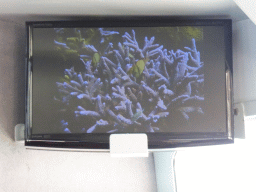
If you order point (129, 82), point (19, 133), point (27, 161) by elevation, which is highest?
point (129, 82)

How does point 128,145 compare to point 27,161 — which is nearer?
point 128,145

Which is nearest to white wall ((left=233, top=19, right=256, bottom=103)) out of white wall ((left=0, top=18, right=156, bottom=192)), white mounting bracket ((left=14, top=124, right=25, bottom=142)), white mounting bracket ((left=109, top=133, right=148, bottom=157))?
white mounting bracket ((left=109, top=133, right=148, bottom=157))

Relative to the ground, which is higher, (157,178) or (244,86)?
(244,86)

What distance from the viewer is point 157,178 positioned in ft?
4.63

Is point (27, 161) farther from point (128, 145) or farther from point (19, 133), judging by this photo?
point (128, 145)

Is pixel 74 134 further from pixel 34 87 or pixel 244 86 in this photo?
pixel 244 86

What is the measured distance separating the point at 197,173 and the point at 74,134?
647 mm

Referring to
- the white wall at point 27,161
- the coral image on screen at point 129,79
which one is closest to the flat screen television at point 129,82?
the coral image on screen at point 129,79

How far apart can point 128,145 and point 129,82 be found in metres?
0.22

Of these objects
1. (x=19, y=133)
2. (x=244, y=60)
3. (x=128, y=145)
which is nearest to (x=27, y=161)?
(x=19, y=133)

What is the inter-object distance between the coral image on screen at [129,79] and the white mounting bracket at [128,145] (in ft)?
0.08

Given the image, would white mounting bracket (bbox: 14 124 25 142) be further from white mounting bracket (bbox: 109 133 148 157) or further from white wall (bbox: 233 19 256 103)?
white wall (bbox: 233 19 256 103)

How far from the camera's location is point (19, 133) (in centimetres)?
118

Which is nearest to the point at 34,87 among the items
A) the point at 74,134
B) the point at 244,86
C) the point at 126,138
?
the point at 74,134
